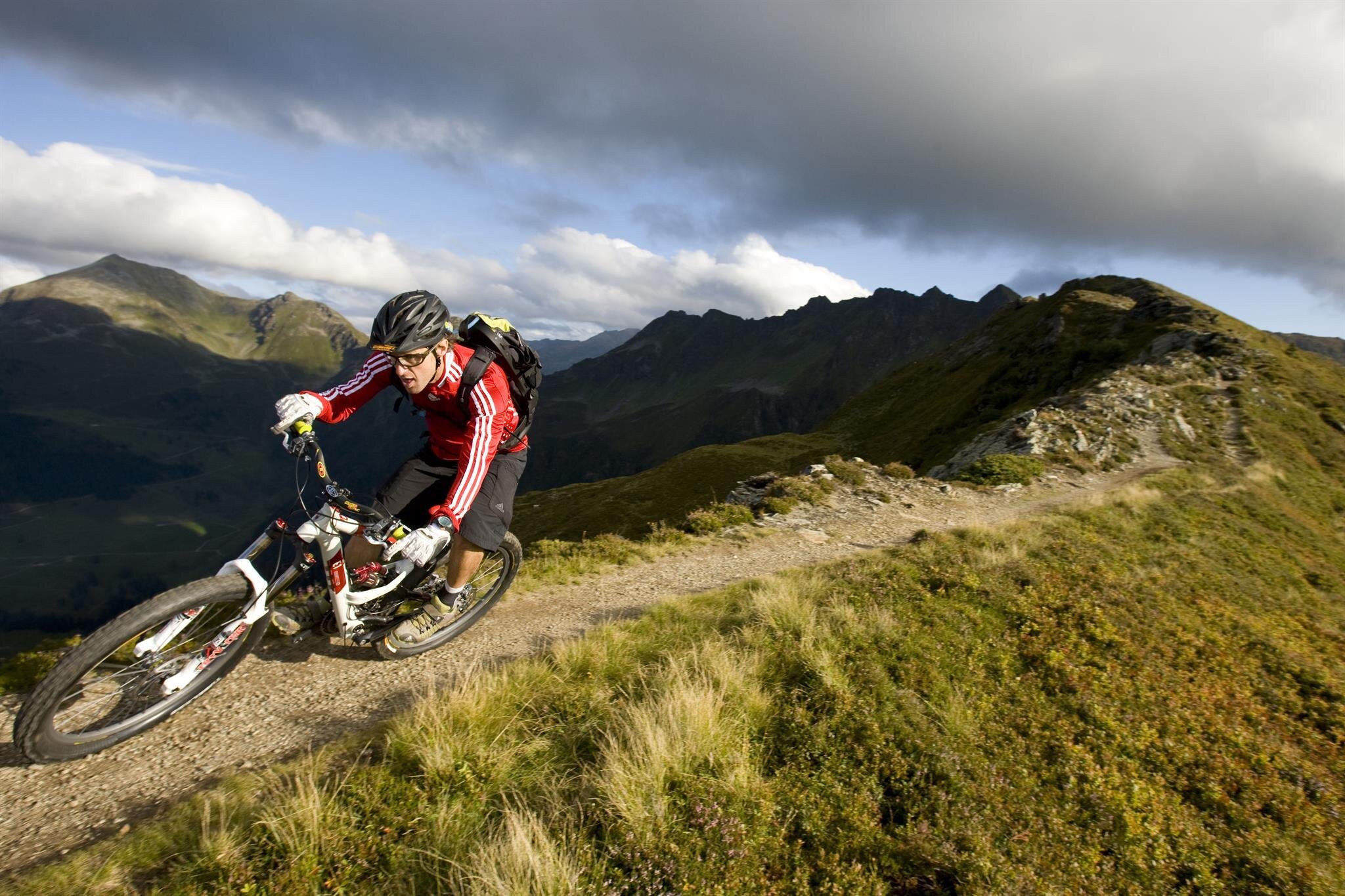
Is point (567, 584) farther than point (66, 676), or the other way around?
point (567, 584)

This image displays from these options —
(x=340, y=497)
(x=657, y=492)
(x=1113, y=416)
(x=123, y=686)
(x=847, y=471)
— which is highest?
(x=1113, y=416)

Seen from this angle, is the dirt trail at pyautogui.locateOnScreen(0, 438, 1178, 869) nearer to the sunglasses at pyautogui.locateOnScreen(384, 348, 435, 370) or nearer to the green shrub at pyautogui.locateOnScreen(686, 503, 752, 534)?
the green shrub at pyautogui.locateOnScreen(686, 503, 752, 534)

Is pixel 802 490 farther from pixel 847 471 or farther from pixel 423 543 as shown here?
pixel 423 543

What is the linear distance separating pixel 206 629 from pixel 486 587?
3.33m

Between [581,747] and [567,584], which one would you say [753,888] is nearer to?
[581,747]

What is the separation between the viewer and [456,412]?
6.86 m

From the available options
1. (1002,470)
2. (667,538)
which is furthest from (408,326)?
(1002,470)

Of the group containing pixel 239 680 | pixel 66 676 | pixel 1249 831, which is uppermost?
pixel 66 676

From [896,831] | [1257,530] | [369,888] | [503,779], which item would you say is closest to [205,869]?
[369,888]

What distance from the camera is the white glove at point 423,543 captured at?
Answer: 574cm

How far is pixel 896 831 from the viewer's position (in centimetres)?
479

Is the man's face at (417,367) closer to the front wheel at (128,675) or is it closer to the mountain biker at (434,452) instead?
the mountain biker at (434,452)

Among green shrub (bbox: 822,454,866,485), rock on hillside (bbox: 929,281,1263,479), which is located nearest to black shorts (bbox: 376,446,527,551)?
green shrub (bbox: 822,454,866,485)

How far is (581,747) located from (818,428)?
96.0 metres
